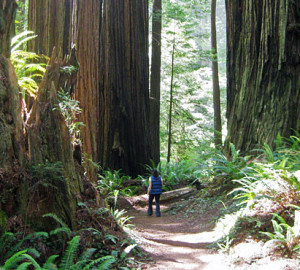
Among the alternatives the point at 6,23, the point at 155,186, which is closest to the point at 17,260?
the point at 6,23

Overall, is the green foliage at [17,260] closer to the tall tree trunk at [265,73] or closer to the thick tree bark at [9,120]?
the thick tree bark at [9,120]

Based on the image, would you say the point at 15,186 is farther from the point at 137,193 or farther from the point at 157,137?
the point at 157,137

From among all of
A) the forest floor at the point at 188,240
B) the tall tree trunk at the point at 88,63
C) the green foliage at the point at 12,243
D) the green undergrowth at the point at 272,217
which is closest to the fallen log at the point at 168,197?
the forest floor at the point at 188,240

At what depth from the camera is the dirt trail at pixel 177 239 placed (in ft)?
15.1

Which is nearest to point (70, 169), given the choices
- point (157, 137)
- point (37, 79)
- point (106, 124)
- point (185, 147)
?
point (37, 79)

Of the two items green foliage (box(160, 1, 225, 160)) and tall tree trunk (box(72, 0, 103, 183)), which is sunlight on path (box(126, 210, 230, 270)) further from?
green foliage (box(160, 1, 225, 160))

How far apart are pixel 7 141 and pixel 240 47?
22.5 feet

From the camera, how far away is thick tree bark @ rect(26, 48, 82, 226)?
13.5 feet

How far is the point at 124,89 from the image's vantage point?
12.0m

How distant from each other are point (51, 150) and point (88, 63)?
3.71 metres

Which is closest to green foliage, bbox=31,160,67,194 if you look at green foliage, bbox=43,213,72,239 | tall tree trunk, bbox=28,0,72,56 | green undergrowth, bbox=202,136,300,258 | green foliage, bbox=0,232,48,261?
green foliage, bbox=43,213,72,239

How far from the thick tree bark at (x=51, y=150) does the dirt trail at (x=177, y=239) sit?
4.23 ft

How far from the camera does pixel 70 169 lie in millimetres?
4504

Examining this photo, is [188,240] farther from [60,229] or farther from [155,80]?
[155,80]
